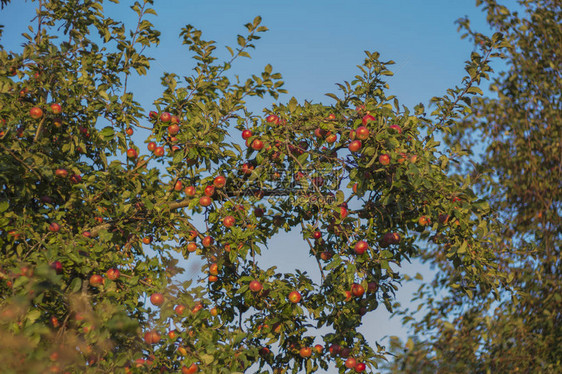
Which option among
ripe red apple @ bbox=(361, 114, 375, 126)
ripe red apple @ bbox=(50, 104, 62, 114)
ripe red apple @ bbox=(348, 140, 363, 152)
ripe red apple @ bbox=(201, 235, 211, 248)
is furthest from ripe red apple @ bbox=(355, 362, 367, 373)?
ripe red apple @ bbox=(50, 104, 62, 114)

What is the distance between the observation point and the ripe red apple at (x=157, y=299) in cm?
461

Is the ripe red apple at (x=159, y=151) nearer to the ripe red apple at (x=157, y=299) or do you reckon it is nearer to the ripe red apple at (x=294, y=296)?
the ripe red apple at (x=157, y=299)

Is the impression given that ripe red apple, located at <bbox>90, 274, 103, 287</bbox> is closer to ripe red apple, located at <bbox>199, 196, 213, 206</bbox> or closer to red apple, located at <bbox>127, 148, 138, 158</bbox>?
ripe red apple, located at <bbox>199, 196, 213, 206</bbox>

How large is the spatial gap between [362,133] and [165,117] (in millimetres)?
2211

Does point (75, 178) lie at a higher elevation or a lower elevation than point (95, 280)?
higher

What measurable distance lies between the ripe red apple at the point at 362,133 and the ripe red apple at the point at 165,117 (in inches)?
84.1

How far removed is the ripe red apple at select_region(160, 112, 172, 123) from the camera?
543cm

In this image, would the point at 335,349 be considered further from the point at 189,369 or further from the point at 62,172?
the point at 62,172

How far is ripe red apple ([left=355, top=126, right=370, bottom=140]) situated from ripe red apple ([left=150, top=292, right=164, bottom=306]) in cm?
233

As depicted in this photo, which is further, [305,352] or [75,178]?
[75,178]

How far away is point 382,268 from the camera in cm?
464

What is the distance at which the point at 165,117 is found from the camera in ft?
17.8

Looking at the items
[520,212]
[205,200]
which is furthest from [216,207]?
[520,212]

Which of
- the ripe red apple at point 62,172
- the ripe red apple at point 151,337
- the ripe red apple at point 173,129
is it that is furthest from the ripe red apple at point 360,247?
the ripe red apple at point 62,172
